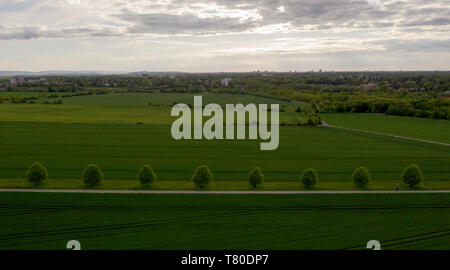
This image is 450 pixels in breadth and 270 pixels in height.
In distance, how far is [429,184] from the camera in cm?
2652

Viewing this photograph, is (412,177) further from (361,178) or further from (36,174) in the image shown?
(36,174)

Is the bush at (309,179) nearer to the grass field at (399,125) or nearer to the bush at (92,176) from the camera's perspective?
the bush at (92,176)

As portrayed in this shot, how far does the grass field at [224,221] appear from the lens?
16.0 m

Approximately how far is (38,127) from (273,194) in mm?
44051

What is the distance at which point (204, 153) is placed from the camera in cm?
3738

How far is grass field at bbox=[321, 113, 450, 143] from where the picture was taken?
51.4 m

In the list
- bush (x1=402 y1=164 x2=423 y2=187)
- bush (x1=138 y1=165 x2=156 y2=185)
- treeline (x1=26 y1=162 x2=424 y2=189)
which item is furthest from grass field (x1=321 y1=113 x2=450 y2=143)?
bush (x1=138 y1=165 x2=156 y2=185)

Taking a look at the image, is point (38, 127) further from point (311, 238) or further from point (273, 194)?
point (311, 238)

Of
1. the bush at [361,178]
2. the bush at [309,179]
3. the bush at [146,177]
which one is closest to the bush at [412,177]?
the bush at [361,178]

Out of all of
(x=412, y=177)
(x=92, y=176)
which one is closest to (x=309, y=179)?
(x=412, y=177)

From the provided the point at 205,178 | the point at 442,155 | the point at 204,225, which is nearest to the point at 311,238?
the point at 204,225

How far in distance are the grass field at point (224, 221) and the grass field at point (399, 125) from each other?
104 ft

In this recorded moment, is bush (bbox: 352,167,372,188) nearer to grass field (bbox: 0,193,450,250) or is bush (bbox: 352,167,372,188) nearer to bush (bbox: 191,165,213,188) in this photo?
grass field (bbox: 0,193,450,250)
